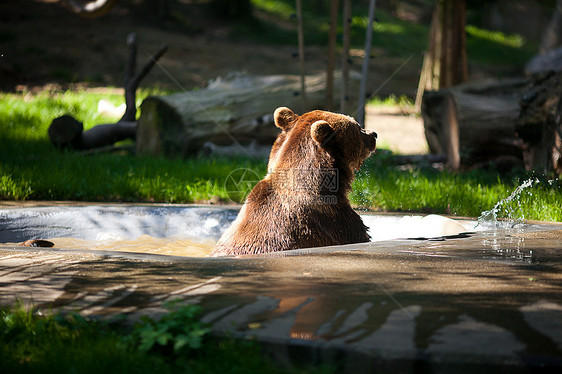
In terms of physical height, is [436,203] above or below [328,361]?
above

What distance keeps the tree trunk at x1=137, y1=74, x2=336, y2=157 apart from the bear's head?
5089 millimetres

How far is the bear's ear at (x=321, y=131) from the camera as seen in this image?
4199 millimetres

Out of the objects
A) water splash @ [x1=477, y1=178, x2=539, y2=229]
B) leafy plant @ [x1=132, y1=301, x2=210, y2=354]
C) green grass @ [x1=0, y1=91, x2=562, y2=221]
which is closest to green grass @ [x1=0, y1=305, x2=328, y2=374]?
leafy plant @ [x1=132, y1=301, x2=210, y2=354]

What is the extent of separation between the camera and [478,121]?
341 inches

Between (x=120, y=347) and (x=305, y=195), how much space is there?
2114mm

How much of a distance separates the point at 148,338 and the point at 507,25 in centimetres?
3529

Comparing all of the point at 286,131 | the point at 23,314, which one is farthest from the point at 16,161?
the point at 23,314

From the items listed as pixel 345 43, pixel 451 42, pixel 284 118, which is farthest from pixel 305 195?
pixel 451 42

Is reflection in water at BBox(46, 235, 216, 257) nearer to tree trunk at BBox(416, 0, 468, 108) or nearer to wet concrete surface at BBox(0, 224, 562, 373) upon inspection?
wet concrete surface at BBox(0, 224, 562, 373)

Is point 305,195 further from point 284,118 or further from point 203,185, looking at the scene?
point 203,185

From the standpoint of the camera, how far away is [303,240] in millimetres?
4148

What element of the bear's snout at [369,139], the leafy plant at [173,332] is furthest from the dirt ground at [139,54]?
the leafy plant at [173,332]

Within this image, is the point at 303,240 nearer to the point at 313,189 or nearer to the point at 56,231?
the point at 313,189

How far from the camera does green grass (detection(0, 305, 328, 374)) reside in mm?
2268
